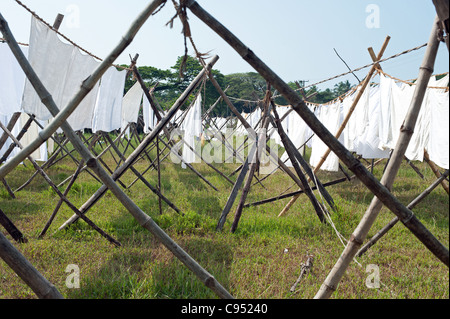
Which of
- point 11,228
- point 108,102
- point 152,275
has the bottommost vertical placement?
point 152,275

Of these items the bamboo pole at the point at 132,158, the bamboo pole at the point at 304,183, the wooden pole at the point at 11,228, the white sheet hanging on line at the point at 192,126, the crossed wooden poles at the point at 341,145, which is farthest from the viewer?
the white sheet hanging on line at the point at 192,126

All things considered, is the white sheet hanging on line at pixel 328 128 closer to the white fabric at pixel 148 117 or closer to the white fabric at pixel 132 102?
the white fabric at pixel 132 102

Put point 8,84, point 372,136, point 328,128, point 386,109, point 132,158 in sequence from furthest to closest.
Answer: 1. point 328,128
2. point 372,136
3. point 386,109
4. point 8,84
5. point 132,158

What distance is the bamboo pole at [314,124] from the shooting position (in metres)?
1.37

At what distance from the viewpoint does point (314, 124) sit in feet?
4.80

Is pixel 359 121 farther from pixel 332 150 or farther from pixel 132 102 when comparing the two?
pixel 132 102

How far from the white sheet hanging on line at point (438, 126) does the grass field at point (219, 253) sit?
82 cm

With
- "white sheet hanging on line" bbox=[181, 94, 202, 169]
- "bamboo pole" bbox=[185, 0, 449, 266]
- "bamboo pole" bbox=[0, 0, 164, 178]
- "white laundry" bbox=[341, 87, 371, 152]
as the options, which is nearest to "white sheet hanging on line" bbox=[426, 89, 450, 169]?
"white laundry" bbox=[341, 87, 371, 152]

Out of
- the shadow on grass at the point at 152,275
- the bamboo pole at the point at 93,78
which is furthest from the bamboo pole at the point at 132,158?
the bamboo pole at the point at 93,78

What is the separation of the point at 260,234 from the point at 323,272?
95 centimetres

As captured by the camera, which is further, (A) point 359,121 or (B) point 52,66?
(A) point 359,121

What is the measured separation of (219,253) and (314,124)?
2.02 metres

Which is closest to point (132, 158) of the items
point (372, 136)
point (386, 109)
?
point (386, 109)

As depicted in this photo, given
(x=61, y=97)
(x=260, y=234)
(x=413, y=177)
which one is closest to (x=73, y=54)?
(x=61, y=97)
